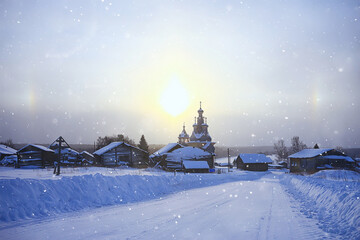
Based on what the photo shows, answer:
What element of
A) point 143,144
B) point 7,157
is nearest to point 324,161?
point 143,144

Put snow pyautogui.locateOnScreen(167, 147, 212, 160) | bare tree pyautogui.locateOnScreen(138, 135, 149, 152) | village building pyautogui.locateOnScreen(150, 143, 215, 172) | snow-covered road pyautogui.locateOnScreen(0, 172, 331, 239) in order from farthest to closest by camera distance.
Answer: bare tree pyautogui.locateOnScreen(138, 135, 149, 152), snow pyautogui.locateOnScreen(167, 147, 212, 160), village building pyautogui.locateOnScreen(150, 143, 215, 172), snow-covered road pyautogui.locateOnScreen(0, 172, 331, 239)

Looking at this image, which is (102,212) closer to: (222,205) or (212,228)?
(212,228)

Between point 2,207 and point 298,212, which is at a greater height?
point 2,207

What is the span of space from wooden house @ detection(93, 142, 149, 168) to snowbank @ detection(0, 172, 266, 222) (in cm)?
3148

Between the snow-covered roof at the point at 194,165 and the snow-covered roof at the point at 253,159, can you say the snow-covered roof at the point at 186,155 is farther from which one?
the snow-covered roof at the point at 253,159

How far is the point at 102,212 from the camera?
9.55 meters

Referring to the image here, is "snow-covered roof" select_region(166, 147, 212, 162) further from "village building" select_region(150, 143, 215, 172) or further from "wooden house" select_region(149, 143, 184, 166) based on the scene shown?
"wooden house" select_region(149, 143, 184, 166)

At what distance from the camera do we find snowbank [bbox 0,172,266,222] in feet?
28.6

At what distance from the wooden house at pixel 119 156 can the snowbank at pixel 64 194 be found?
3148 cm

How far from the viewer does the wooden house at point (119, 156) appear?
4531cm

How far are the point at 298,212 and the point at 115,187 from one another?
878 centimetres

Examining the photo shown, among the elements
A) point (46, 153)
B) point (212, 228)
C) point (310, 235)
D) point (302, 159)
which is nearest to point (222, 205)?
point (212, 228)

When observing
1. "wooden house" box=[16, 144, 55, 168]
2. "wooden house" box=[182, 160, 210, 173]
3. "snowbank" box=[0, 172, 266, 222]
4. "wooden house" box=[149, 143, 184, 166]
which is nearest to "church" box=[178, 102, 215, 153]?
"wooden house" box=[149, 143, 184, 166]

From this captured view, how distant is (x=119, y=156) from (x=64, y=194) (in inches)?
1428
